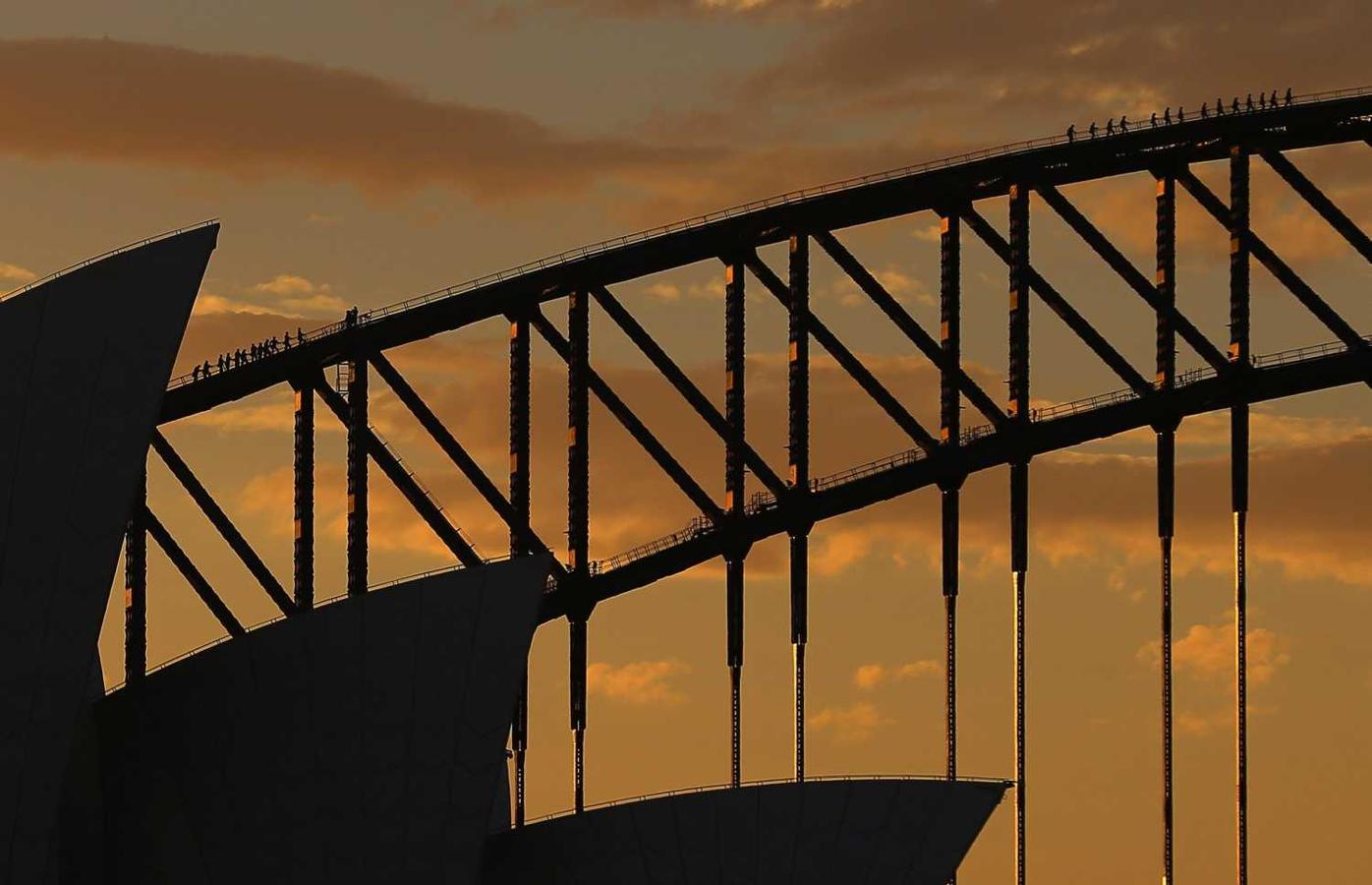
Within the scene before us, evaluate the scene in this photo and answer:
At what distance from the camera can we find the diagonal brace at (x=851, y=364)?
11519cm

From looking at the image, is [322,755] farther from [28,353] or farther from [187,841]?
[28,353]

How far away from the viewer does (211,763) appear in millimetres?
88312

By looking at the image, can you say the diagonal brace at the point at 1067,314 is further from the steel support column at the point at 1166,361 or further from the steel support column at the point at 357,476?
the steel support column at the point at 357,476

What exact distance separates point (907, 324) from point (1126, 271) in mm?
→ 8250

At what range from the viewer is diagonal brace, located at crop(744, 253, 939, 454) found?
115 metres

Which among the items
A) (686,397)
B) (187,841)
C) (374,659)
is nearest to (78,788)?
(187,841)

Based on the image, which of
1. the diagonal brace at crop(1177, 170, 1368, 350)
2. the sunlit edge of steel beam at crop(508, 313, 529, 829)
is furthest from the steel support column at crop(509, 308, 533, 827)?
the diagonal brace at crop(1177, 170, 1368, 350)

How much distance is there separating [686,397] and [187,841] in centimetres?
3204

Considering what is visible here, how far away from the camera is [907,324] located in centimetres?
11638

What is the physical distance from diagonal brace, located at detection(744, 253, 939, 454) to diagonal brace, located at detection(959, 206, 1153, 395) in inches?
259

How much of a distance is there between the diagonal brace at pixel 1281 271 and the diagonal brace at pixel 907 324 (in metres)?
11.3

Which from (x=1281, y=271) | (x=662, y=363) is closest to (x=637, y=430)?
(x=662, y=363)

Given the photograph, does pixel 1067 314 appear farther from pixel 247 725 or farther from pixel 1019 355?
pixel 247 725

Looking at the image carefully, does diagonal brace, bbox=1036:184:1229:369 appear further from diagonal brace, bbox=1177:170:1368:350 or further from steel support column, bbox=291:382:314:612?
steel support column, bbox=291:382:314:612
